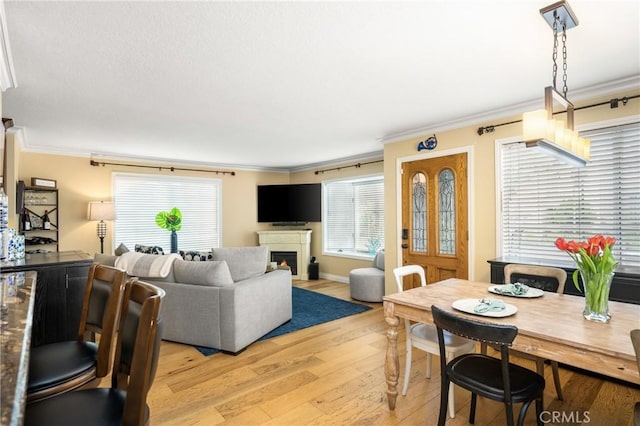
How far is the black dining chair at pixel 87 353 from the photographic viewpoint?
4.26ft

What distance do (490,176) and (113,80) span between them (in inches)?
146

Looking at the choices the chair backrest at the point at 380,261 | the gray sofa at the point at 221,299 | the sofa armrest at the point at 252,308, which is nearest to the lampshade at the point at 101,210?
the gray sofa at the point at 221,299

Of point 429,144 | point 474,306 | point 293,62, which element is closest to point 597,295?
point 474,306

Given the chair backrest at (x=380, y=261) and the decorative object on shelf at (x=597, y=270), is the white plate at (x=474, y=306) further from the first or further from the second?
the chair backrest at (x=380, y=261)

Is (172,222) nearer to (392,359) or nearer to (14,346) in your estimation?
(392,359)

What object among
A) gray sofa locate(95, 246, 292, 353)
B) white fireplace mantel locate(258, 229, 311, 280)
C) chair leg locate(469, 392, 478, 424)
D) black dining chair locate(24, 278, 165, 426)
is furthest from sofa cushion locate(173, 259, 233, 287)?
white fireplace mantel locate(258, 229, 311, 280)

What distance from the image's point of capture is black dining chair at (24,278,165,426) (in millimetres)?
1033

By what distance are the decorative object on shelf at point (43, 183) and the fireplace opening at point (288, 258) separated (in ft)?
12.6

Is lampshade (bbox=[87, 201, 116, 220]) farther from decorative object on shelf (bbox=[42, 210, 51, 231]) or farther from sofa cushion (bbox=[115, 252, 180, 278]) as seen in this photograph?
sofa cushion (bbox=[115, 252, 180, 278])

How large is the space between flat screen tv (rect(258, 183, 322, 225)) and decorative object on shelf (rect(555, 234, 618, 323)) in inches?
211

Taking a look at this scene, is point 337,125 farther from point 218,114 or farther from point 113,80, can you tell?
point 113,80

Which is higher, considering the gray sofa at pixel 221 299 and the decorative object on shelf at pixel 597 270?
the decorative object on shelf at pixel 597 270

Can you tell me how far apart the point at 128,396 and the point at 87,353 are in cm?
66

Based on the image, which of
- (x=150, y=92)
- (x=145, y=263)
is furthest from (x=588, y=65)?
(x=145, y=263)
